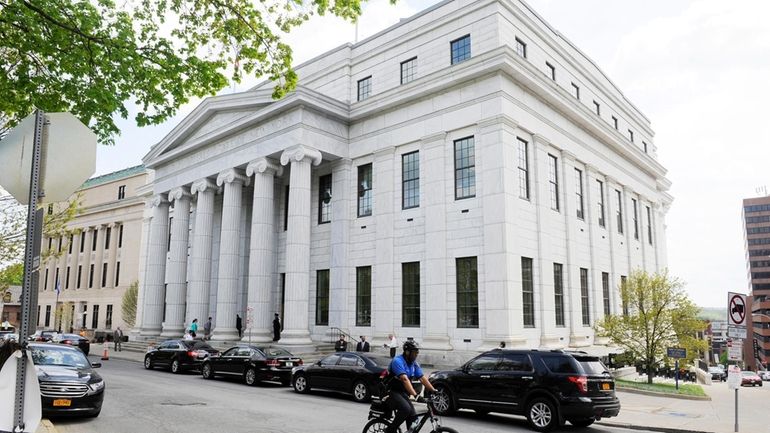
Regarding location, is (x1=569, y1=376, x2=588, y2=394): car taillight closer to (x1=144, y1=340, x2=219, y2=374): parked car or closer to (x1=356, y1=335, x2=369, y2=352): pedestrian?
(x1=356, y1=335, x2=369, y2=352): pedestrian

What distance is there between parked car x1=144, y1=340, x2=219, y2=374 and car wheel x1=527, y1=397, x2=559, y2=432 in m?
16.0

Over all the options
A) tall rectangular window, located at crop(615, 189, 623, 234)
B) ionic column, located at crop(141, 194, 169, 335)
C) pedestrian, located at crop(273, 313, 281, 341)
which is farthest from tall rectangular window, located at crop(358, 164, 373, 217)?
ionic column, located at crop(141, 194, 169, 335)

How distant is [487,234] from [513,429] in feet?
43.4

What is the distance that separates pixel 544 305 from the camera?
87.6ft

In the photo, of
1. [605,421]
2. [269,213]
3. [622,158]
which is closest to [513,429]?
[605,421]

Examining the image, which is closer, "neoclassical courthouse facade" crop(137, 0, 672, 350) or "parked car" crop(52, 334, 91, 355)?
"neoclassical courthouse facade" crop(137, 0, 672, 350)

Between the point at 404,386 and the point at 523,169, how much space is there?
21.0m

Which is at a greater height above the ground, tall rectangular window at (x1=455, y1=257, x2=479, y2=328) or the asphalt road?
tall rectangular window at (x1=455, y1=257, x2=479, y2=328)

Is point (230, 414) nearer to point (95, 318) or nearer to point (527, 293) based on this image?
point (527, 293)

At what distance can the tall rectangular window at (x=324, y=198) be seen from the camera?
109 ft

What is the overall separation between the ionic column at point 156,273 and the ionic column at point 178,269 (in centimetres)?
198

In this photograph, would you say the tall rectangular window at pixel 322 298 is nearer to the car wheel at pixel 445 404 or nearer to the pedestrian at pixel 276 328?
the pedestrian at pixel 276 328

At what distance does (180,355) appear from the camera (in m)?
26.0

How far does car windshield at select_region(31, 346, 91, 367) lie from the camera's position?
43.1 ft
